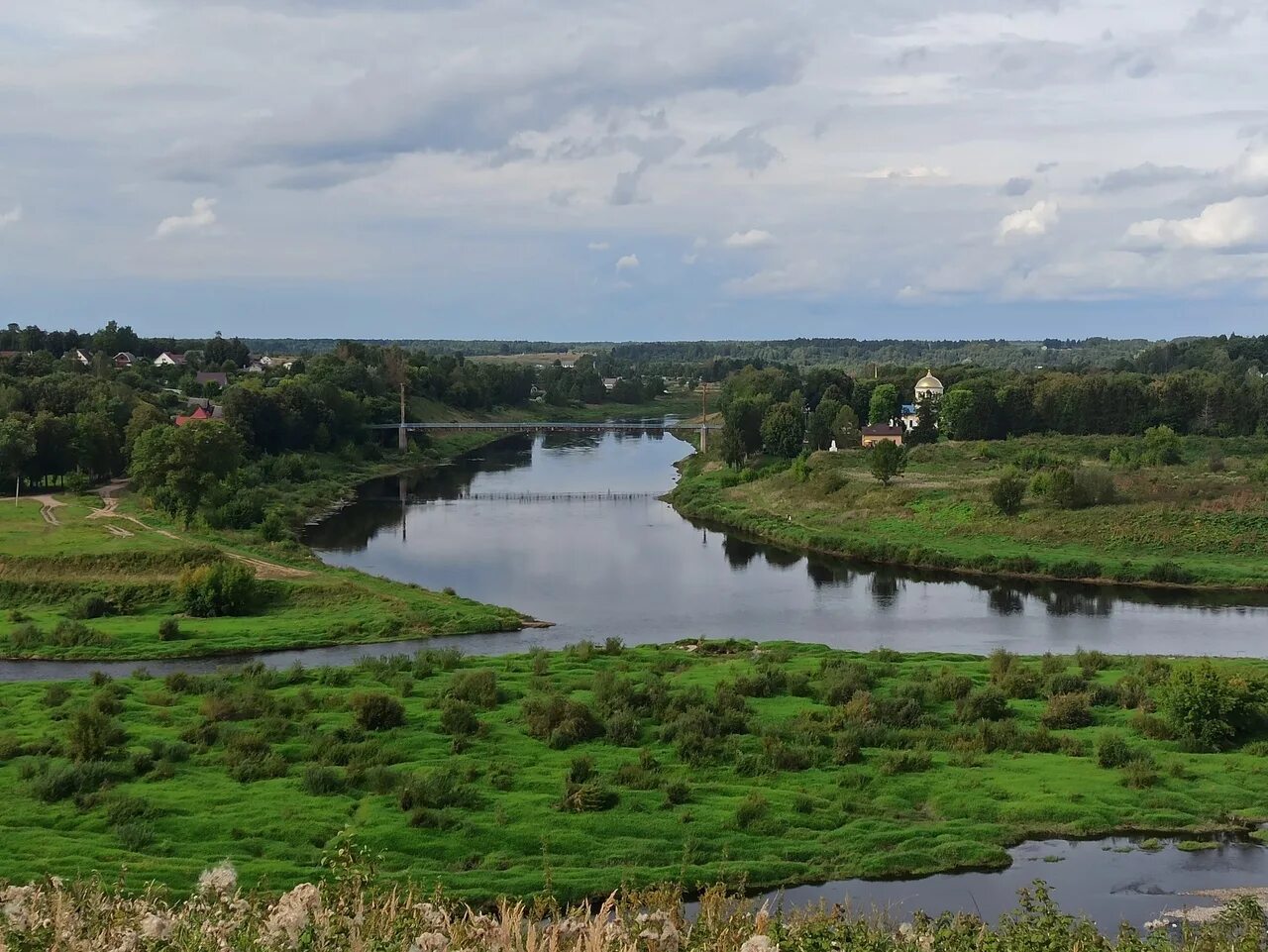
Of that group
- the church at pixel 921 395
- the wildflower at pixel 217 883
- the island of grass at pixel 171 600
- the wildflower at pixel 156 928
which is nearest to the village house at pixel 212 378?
the island of grass at pixel 171 600

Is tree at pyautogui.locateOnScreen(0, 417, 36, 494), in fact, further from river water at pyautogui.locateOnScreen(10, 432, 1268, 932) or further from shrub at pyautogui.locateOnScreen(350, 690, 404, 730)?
shrub at pyautogui.locateOnScreen(350, 690, 404, 730)

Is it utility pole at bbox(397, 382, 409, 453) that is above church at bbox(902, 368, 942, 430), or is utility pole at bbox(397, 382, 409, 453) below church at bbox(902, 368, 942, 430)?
below

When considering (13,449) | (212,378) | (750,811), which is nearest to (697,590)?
(750,811)

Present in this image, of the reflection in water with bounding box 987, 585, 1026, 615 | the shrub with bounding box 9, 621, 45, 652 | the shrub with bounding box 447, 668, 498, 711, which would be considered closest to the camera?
the shrub with bounding box 447, 668, 498, 711

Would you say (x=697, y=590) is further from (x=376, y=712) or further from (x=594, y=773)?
(x=594, y=773)

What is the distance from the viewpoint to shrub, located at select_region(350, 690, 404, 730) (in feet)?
77.5

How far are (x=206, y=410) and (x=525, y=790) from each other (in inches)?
2404

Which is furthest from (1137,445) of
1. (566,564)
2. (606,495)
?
(566,564)

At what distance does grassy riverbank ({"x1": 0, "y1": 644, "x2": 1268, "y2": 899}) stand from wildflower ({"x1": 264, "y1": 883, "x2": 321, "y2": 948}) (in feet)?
22.4

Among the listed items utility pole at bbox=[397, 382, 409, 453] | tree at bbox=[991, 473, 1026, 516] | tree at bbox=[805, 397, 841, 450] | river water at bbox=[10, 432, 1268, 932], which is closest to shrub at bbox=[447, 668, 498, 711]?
river water at bbox=[10, 432, 1268, 932]

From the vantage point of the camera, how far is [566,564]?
4953cm

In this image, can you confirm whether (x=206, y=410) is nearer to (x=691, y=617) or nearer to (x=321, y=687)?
(x=691, y=617)

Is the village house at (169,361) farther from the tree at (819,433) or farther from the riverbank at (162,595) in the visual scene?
the tree at (819,433)

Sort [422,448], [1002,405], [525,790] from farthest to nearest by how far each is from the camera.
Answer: [422,448] < [1002,405] < [525,790]
